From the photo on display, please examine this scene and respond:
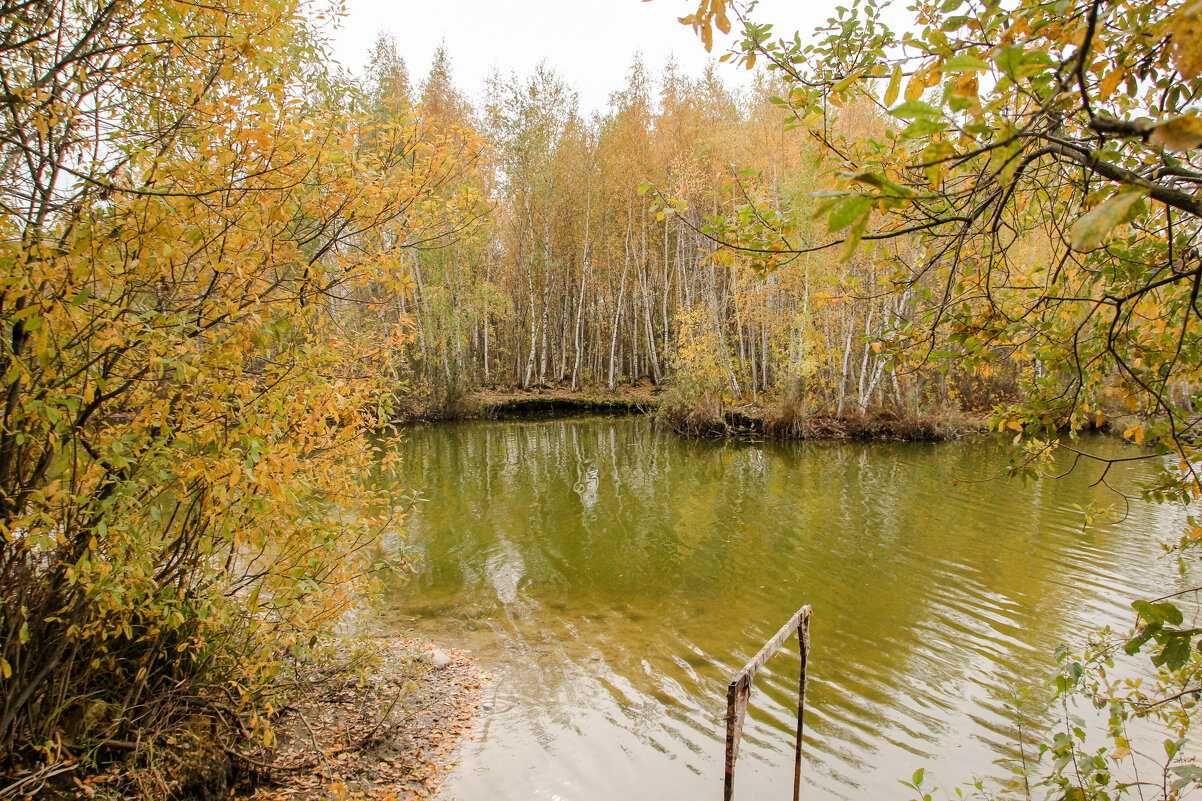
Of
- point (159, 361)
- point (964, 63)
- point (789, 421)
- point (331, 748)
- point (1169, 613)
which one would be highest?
point (964, 63)

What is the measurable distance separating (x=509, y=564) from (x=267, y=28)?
586cm

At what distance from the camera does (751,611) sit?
5.82 meters

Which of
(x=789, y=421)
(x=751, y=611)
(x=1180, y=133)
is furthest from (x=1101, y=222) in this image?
(x=789, y=421)

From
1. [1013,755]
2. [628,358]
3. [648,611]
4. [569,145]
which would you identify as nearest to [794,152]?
[569,145]

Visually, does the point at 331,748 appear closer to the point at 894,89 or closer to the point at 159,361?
the point at 159,361

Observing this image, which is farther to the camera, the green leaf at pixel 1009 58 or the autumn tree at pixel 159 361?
the autumn tree at pixel 159 361

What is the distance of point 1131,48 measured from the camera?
1.58 m

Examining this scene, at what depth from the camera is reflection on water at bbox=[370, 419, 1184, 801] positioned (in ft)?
12.1

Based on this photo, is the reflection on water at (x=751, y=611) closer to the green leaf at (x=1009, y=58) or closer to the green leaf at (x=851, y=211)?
the green leaf at (x=851, y=211)

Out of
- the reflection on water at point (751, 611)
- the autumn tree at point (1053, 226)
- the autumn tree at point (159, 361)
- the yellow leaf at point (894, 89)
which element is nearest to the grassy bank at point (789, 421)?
the reflection on water at point (751, 611)

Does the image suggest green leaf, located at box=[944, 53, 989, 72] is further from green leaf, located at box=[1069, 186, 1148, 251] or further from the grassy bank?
the grassy bank

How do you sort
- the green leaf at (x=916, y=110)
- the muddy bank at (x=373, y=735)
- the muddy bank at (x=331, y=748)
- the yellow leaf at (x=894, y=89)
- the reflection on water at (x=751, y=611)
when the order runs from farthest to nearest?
the reflection on water at (x=751, y=611) < the muddy bank at (x=373, y=735) < the muddy bank at (x=331, y=748) < the yellow leaf at (x=894, y=89) < the green leaf at (x=916, y=110)

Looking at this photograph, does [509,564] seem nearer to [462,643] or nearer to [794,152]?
[462,643]

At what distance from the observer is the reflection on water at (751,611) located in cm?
368
